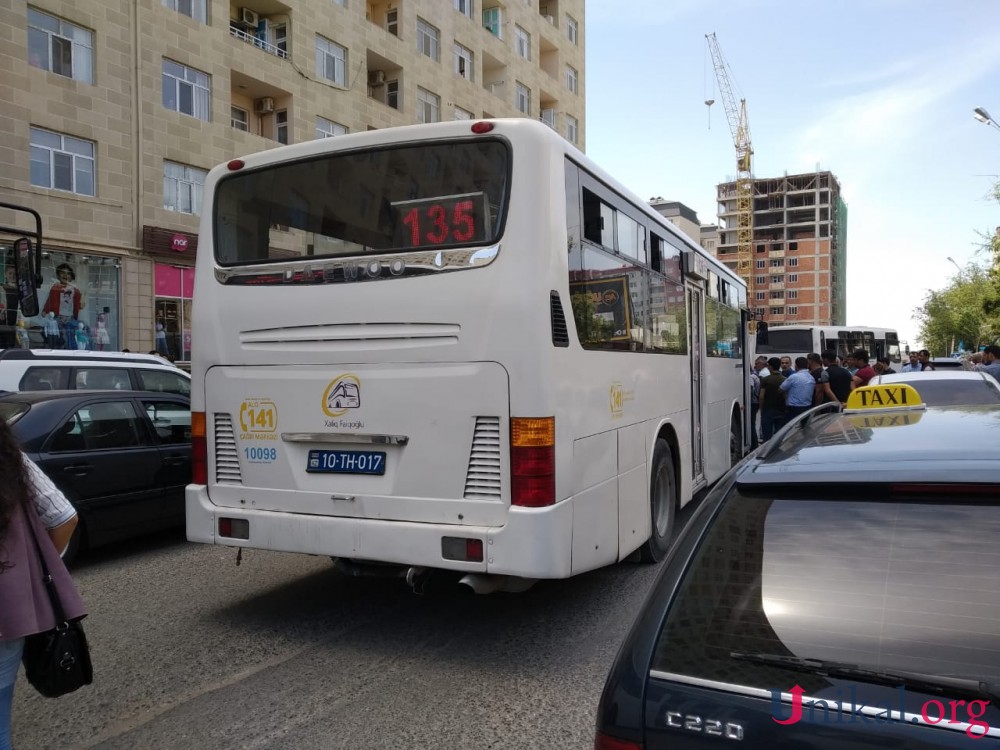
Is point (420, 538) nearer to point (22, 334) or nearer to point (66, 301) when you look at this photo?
point (22, 334)

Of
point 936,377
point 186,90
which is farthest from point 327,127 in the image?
point 936,377

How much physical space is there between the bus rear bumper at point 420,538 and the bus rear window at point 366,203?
1637mm

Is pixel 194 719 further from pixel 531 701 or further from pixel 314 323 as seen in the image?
pixel 314 323

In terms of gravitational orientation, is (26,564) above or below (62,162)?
below

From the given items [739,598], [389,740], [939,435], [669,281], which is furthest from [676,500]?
[739,598]

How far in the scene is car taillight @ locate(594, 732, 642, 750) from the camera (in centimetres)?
180

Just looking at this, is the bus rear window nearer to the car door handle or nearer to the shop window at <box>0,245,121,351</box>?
the car door handle

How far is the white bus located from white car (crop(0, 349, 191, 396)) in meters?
4.60

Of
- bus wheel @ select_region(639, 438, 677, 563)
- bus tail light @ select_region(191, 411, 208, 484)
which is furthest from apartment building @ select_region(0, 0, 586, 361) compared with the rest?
bus wheel @ select_region(639, 438, 677, 563)

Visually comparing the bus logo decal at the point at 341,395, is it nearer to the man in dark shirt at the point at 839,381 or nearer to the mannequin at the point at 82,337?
the man in dark shirt at the point at 839,381

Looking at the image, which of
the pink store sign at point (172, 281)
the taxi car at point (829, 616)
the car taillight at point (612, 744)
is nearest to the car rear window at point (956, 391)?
the taxi car at point (829, 616)

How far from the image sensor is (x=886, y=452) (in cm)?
223

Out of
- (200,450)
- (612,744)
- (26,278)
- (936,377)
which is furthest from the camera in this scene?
(936,377)

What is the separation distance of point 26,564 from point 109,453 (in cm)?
482
